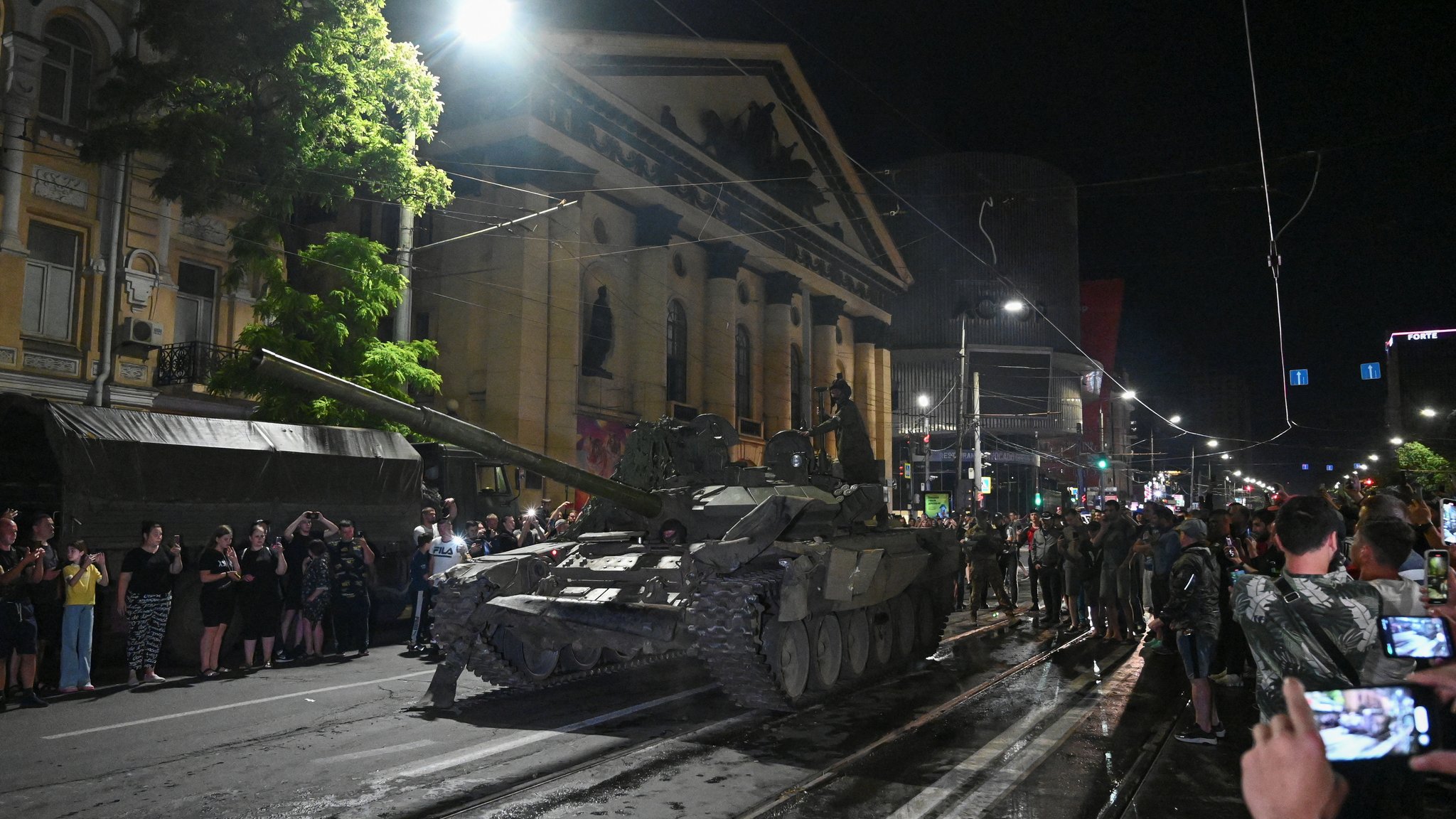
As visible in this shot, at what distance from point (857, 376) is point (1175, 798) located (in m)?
41.7

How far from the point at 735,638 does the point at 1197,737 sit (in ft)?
11.9

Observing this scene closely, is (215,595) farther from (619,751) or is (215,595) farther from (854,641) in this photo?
(854,641)

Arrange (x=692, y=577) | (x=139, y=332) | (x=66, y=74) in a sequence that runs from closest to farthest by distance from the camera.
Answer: (x=692, y=577)
(x=66, y=74)
(x=139, y=332)

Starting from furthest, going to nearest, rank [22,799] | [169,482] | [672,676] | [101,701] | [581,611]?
[169,482] → [672,676] → [101,701] → [581,611] → [22,799]

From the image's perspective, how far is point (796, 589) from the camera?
8.93 meters

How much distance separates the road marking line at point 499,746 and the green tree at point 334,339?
31.3 feet

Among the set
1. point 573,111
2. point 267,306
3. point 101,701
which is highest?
point 573,111

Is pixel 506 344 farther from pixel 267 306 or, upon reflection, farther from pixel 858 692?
pixel 858 692

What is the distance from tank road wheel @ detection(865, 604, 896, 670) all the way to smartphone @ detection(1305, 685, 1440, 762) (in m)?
8.61

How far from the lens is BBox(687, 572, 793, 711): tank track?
27.0ft

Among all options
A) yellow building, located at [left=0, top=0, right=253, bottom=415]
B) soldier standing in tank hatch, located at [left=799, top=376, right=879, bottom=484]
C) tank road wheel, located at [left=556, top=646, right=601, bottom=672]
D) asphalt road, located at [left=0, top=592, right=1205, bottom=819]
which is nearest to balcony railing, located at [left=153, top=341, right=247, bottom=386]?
yellow building, located at [left=0, top=0, right=253, bottom=415]

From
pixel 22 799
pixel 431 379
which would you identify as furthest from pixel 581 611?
pixel 431 379

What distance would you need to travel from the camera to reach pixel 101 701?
934cm

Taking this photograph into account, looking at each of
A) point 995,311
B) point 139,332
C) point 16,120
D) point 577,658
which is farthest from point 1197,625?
point 995,311
